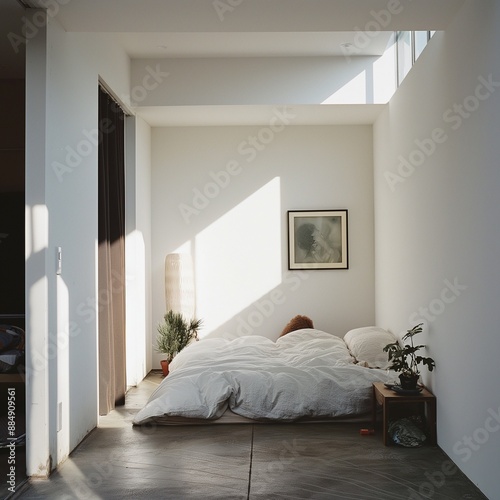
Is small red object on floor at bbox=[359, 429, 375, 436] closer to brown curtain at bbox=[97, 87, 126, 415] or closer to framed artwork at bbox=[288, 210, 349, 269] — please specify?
brown curtain at bbox=[97, 87, 126, 415]

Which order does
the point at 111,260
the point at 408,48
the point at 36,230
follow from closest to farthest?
1. the point at 36,230
2. the point at 111,260
3. the point at 408,48

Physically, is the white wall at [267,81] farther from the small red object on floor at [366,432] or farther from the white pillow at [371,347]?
the small red object on floor at [366,432]

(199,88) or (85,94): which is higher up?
(199,88)

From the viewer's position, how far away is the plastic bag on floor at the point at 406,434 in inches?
170

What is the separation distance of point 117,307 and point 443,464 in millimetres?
3018

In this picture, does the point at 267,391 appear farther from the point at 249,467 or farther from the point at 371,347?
the point at 371,347

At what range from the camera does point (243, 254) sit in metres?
7.57

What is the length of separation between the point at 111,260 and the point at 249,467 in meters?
2.40

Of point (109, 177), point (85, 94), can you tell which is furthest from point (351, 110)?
point (85, 94)

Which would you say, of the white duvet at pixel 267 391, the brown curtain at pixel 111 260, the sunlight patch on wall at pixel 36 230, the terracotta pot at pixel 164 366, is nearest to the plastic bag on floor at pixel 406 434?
the white duvet at pixel 267 391

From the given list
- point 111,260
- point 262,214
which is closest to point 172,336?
point 111,260

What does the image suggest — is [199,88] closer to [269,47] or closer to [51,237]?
[269,47]

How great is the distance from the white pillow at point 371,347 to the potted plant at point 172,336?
1725mm

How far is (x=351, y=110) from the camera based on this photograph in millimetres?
6820
